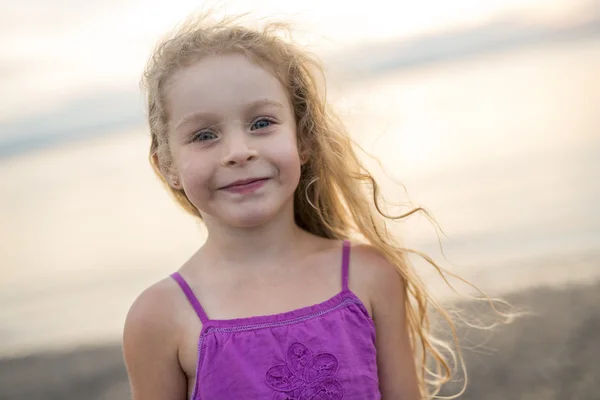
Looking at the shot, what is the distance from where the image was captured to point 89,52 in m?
6.91

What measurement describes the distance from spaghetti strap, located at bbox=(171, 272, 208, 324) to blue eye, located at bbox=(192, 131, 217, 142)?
412 millimetres

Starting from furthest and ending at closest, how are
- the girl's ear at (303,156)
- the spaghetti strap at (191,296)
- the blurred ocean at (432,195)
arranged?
the blurred ocean at (432,195) < the girl's ear at (303,156) < the spaghetti strap at (191,296)

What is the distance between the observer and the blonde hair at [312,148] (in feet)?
8.95

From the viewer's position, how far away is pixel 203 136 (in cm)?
261

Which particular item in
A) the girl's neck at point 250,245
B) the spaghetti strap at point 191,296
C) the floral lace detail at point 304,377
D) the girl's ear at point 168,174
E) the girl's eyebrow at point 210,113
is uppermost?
the girl's eyebrow at point 210,113

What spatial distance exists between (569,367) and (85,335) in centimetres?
254

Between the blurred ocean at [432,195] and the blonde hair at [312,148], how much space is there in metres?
1.28

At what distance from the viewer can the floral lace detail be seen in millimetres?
2486

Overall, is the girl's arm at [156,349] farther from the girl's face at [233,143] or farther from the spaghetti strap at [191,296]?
the girl's face at [233,143]

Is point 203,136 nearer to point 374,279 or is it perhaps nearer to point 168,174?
point 168,174

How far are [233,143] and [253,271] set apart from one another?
0.40 meters

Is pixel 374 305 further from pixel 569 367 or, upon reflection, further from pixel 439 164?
pixel 439 164

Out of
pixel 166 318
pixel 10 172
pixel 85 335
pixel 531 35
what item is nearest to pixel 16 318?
pixel 85 335

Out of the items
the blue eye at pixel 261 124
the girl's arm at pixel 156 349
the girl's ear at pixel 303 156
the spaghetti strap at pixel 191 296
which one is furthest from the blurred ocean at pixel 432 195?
the girl's arm at pixel 156 349
